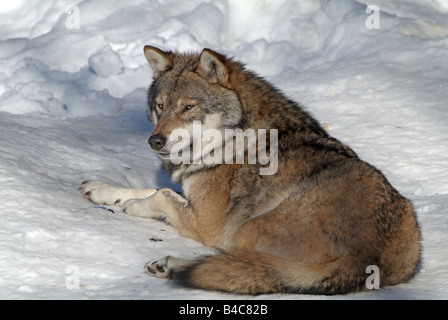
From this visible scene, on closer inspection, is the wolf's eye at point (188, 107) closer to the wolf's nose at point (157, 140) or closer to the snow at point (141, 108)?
the wolf's nose at point (157, 140)

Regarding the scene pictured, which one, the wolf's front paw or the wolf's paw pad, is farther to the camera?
the wolf's front paw

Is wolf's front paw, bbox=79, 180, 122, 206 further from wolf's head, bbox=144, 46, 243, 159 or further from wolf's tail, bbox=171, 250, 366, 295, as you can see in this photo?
wolf's tail, bbox=171, 250, 366, 295

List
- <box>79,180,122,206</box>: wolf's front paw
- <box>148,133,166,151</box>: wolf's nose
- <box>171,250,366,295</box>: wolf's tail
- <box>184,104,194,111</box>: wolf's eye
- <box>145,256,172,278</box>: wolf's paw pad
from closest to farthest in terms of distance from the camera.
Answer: <box>171,250,366,295</box>: wolf's tail → <box>145,256,172,278</box>: wolf's paw pad → <box>148,133,166,151</box>: wolf's nose → <box>184,104,194,111</box>: wolf's eye → <box>79,180,122,206</box>: wolf's front paw

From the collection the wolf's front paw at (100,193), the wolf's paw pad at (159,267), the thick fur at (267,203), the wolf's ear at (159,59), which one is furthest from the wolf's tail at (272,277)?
the wolf's ear at (159,59)

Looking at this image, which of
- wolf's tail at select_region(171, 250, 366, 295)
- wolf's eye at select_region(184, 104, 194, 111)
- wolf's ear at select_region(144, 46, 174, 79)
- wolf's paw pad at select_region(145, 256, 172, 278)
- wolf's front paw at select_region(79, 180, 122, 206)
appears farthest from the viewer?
wolf's ear at select_region(144, 46, 174, 79)

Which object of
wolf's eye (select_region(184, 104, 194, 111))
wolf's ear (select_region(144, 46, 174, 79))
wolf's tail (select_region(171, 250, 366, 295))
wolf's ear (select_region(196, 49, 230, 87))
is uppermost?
wolf's ear (select_region(144, 46, 174, 79))

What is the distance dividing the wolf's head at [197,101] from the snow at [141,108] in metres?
0.75

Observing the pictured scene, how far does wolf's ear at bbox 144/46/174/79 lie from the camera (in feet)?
15.4

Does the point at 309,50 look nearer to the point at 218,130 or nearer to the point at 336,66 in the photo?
the point at 336,66

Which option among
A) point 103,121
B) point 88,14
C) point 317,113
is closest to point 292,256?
point 317,113

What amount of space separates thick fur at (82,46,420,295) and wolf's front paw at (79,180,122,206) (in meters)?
0.01

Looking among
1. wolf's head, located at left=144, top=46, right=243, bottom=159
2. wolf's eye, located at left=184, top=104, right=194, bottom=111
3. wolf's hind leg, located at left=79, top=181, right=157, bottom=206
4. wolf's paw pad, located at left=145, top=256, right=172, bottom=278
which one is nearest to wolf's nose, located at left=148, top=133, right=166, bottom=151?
wolf's head, located at left=144, top=46, right=243, bottom=159

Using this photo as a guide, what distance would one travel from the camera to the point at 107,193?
15.0ft
